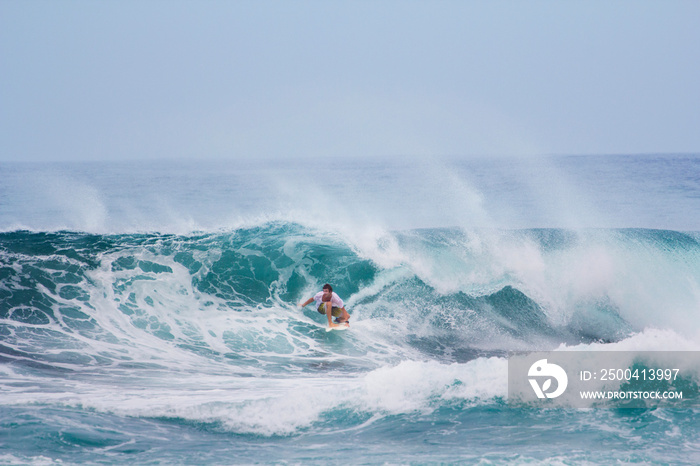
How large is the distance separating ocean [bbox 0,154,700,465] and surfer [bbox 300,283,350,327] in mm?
417

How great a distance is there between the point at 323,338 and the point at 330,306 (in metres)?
0.69

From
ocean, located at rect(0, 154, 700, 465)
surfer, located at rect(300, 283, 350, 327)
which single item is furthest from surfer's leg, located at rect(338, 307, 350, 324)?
ocean, located at rect(0, 154, 700, 465)

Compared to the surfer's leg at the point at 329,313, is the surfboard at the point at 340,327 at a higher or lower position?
lower

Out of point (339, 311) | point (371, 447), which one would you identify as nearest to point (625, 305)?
point (339, 311)

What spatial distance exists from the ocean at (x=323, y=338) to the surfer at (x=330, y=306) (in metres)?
0.42

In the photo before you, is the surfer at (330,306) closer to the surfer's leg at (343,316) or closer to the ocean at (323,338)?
the surfer's leg at (343,316)

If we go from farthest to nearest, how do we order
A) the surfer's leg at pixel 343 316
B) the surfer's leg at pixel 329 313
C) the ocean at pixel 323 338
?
the surfer's leg at pixel 343 316 → the surfer's leg at pixel 329 313 → the ocean at pixel 323 338

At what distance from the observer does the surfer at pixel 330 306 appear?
1195 centimetres

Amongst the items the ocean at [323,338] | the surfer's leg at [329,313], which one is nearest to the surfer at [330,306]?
the surfer's leg at [329,313]

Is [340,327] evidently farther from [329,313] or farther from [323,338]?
[323,338]

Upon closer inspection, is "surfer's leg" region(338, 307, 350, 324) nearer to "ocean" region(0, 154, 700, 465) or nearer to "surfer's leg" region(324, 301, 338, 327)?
"surfer's leg" region(324, 301, 338, 327)

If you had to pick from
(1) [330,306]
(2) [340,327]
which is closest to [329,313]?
(1) [330,306]

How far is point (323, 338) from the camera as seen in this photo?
38.1 ft

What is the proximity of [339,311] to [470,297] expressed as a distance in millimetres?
3385
